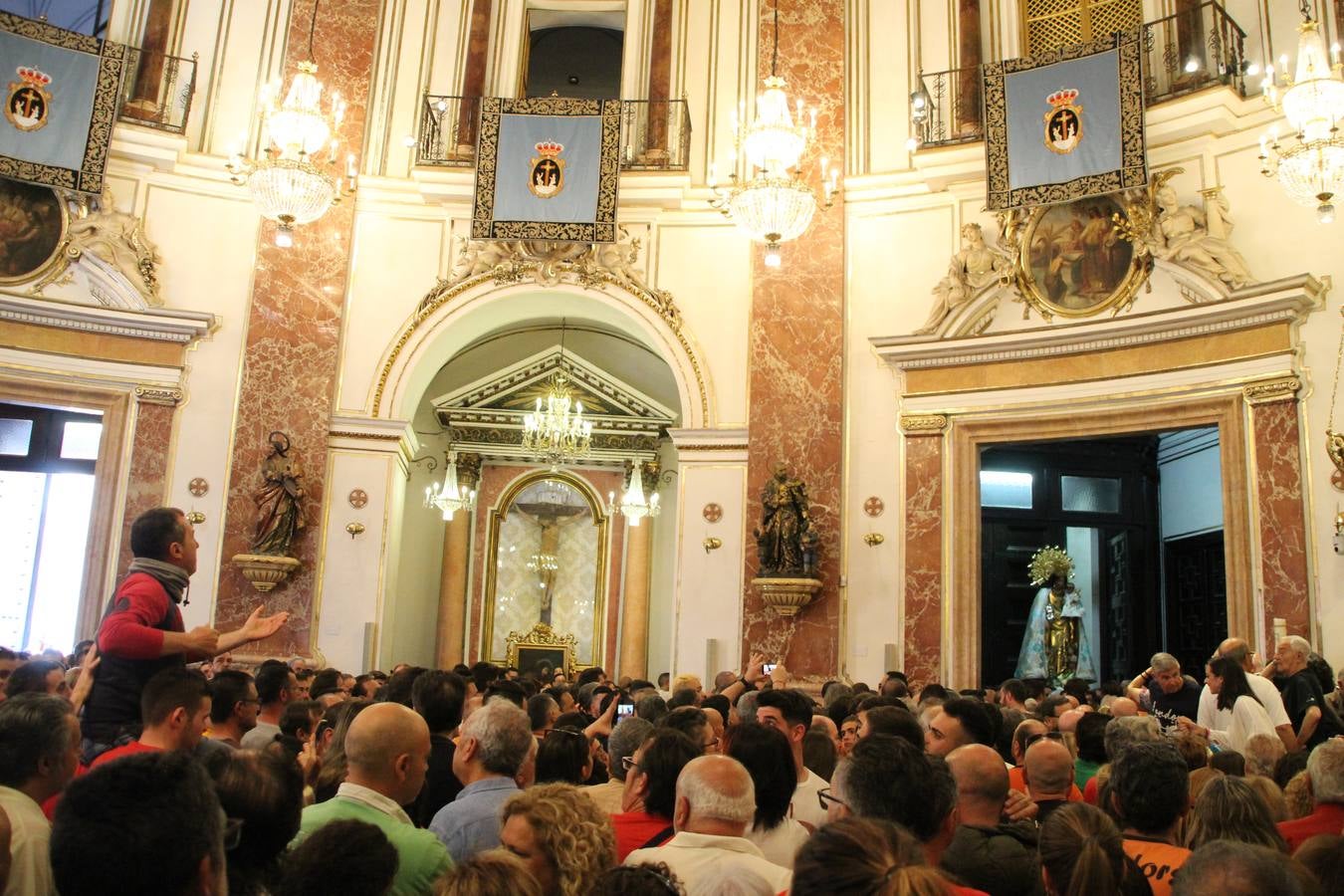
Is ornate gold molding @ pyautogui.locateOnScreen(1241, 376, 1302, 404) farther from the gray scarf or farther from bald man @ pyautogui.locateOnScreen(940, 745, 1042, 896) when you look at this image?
the gray scarf

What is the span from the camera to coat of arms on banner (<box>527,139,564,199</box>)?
13.8 m

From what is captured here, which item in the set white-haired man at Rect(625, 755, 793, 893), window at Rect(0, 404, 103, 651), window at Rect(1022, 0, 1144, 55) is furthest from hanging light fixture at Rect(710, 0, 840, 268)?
white-haired man at Rect(625, 755, 793, 893)

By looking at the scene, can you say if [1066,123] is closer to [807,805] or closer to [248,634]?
[807,805]

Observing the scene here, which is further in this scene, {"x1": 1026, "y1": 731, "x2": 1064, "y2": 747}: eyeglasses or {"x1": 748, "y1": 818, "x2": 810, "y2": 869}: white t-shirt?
{"x1": 1026, "y1": 731, "x2": 1064, "y2": 747}: eyeglasses

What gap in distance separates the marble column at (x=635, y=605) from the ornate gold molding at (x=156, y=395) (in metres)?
6.61

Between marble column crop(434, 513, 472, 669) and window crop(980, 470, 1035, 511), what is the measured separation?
7152 millimetres

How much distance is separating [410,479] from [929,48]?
28.8ft

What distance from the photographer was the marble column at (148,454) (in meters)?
13.0

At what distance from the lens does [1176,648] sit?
15008mm

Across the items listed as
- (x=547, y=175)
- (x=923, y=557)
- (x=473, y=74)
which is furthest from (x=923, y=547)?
(x=473, y=74)

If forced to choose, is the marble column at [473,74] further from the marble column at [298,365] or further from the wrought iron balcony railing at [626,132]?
the marble column at [298,365]

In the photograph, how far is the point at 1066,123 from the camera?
12.1 meters

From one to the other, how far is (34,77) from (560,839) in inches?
504

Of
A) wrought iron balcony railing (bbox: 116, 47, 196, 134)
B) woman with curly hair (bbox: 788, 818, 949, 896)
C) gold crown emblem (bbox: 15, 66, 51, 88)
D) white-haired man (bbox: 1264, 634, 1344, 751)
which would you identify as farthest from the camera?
wrought iron balcony railing (bbox: 116, 47, 196, 134)
